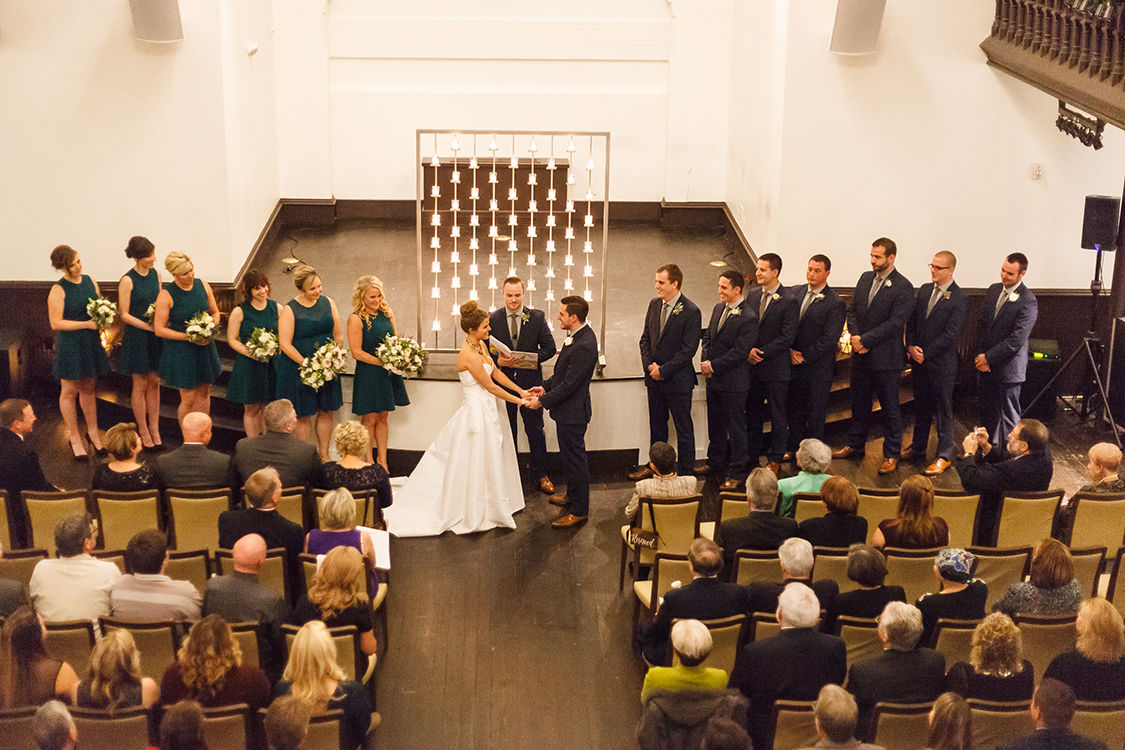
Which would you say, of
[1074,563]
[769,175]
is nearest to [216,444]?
[769,175]

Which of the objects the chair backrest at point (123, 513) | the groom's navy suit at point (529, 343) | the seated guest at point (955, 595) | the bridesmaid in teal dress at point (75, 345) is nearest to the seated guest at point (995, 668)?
the seated guest at point (955, 595)

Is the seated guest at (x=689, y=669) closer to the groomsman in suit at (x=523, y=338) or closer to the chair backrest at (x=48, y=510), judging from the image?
the chair backrest at (x=48, y=510)

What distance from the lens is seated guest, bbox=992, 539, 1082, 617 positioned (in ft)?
17.1

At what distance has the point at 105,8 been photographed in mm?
8922

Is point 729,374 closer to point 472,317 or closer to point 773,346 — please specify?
point 773,346

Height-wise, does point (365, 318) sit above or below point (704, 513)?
above

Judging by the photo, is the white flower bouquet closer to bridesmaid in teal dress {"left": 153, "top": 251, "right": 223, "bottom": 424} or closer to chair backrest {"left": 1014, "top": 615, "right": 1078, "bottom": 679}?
bridesmaid in teal dress {"left": 153, "top": 251, "right": 223, "bottom": 424}

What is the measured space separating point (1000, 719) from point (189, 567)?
11.7 ft

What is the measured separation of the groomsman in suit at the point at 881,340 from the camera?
818 cm

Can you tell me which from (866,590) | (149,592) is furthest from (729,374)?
(149,592)

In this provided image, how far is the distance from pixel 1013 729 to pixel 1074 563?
1649 mm

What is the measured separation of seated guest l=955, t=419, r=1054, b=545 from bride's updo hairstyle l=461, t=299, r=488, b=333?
9.60ft

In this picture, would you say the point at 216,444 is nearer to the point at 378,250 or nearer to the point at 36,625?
the point at 378,250

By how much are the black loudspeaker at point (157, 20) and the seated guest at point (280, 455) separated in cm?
393
